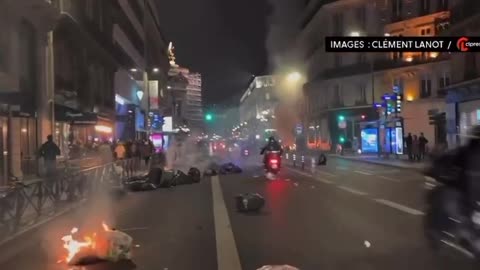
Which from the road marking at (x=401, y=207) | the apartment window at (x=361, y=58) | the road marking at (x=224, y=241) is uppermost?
the apartment window at (x=361, y=58)

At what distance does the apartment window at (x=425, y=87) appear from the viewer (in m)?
63.3

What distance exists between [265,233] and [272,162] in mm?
16772

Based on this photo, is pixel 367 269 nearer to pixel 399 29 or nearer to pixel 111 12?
pixel 111 12

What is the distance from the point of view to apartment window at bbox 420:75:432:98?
208ft

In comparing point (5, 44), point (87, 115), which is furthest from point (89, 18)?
point (5, 44)

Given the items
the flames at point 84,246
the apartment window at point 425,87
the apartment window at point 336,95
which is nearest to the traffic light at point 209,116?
the apartment window at point 425,87

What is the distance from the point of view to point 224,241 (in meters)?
10.7

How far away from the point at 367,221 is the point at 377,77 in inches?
2285

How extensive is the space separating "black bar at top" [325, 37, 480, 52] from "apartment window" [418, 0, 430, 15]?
23.2 metres

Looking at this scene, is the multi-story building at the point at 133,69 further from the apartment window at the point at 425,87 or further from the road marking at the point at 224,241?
the road marking at the point at 224,241

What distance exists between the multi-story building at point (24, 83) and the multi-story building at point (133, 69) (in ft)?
87.7

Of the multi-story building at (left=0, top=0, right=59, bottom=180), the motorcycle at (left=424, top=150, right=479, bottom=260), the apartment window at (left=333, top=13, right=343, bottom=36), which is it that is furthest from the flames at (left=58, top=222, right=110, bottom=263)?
the apartment window at (left=333, top=13, right=343, bottom=36)

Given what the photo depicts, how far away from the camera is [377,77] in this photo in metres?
69.1

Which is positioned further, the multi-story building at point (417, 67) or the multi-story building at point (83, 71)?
the multi-story building at point (417, 67)
